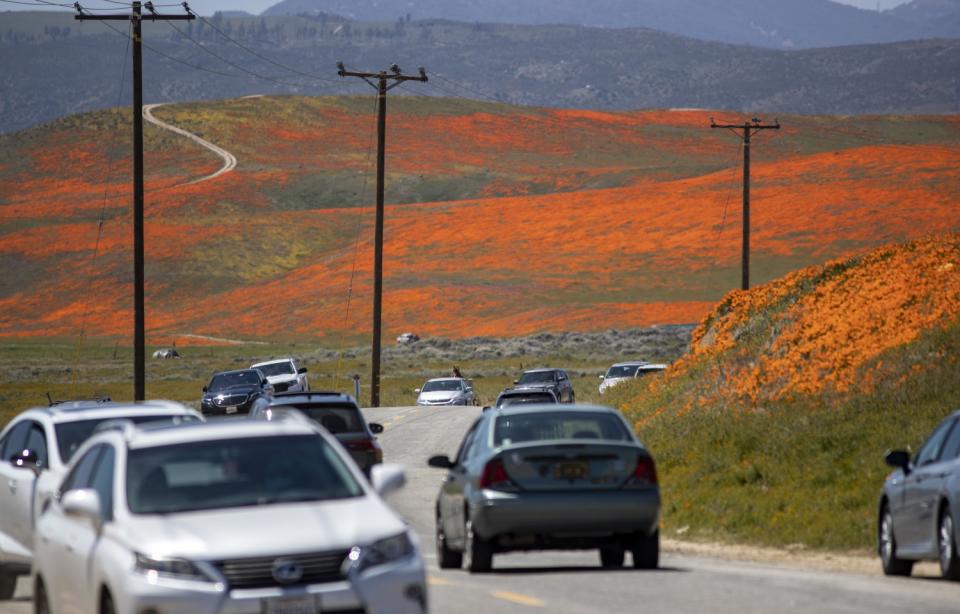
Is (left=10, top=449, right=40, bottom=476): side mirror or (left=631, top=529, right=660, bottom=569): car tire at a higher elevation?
(left=10, top=449, right=40, bottom=476): side mirror

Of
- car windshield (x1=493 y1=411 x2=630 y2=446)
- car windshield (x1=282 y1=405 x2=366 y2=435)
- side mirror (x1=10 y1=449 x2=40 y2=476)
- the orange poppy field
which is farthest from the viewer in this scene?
the orange poppy field

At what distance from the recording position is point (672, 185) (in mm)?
128250

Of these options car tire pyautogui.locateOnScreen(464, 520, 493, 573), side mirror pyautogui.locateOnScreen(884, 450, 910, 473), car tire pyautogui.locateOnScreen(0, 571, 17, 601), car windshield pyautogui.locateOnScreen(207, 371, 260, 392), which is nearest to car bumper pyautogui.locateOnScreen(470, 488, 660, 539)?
car tire pyautogui.locateOnScreen(464, 520, 493, 573)

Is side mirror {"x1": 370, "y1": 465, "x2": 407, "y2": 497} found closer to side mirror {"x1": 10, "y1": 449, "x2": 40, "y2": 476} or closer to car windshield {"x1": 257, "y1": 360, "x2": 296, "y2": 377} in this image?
side mirror {"x1": 10, "y1": 449, "x2": 40, "y2": 476}

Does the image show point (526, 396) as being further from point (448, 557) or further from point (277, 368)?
point (448, 557)

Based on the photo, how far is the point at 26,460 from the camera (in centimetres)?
1464

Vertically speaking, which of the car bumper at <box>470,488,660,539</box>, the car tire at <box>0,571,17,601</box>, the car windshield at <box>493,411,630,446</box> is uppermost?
the car windshield at <box>493,411,630,446</box>

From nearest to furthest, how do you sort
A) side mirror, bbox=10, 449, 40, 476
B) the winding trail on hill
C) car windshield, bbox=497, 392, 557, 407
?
side mirror, bbox=10, 449, 40, 476 < car windshield, bbox=497, 392, 557, 407 < the winding trail on hill

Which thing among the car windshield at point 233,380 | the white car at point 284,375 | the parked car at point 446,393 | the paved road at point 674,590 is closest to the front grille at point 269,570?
the paved road at point 674,590

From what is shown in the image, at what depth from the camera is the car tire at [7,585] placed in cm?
1516

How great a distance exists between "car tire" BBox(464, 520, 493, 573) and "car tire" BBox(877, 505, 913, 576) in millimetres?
3610

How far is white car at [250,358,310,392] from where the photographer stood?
1933 inches

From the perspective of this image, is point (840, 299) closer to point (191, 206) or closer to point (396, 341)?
point (396, 341)

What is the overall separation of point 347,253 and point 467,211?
12.4 m
